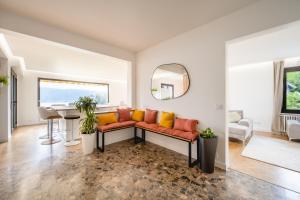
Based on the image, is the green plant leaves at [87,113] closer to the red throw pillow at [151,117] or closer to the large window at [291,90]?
the red throw pillow at [151,117]

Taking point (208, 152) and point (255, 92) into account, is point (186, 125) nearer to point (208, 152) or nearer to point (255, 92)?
point (208, 152)

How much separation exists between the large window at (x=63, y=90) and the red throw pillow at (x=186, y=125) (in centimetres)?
504

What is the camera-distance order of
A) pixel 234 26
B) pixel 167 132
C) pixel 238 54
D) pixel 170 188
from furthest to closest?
pixel 238 54, pixel 167 132, pixel 234 26, pixel 170 188

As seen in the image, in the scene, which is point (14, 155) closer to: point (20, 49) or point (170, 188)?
point (20, 49)

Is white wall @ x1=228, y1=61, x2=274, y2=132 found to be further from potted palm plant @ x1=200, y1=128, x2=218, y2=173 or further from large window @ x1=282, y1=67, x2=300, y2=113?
potted palm plant @ x1=200, y1=128, x2=218, y2=173

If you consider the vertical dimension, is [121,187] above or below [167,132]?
below

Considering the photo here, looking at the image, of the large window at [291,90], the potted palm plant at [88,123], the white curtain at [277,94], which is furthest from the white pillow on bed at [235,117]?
the potted palm plant at [88,123]

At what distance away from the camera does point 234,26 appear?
2246 millimetres

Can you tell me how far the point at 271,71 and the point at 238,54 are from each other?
188cm

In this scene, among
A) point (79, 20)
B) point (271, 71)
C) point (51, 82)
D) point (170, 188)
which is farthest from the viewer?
point (51, 82)

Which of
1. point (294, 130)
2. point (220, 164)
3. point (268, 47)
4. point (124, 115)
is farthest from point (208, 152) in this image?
point (268, 47)

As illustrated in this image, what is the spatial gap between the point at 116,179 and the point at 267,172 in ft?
8.65

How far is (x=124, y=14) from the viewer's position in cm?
230

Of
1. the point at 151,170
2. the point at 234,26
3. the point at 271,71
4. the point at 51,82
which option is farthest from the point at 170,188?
the point at 51,82
